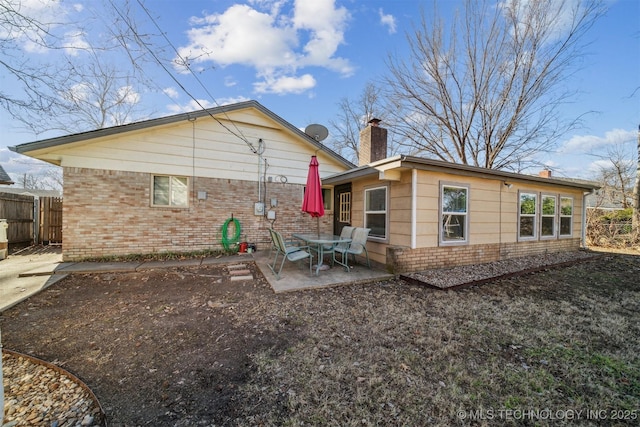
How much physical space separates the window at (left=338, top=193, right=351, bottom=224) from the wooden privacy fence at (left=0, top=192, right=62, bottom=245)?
9958 millimetres

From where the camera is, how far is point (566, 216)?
323 inches

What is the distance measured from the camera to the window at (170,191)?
703 centimetres

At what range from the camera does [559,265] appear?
20.7ft

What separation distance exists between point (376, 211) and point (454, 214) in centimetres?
180

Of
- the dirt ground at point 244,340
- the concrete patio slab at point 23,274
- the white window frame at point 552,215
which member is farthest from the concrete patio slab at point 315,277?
the white window frame at point 552,215

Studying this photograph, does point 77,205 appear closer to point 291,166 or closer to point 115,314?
point 115,314

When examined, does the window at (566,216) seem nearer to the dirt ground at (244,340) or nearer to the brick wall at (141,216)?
the dirt ground at (244,340)

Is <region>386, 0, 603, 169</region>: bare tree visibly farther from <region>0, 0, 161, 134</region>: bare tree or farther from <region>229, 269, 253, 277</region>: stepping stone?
<region>229, 269, 253, 277</region>: stepping stone

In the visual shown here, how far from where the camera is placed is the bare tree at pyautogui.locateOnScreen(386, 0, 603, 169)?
1020cm

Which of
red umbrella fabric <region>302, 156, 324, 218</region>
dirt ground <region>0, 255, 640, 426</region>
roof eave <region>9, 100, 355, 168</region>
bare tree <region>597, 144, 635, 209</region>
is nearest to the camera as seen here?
dirt ground <region>0, 255, 640, 426</region>

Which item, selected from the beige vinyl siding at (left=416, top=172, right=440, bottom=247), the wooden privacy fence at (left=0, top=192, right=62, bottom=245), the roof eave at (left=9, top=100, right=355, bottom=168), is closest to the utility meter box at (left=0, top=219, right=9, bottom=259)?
the wooden privacy fence at (left=0, top=192, right=62, bottom=245)

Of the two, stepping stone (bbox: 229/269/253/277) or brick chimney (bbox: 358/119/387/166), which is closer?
stepping stone (bbox: 229/269/253/277)

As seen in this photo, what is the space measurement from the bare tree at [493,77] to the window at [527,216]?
20.3ft

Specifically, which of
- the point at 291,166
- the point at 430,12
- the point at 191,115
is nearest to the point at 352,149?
the point at 430,12
